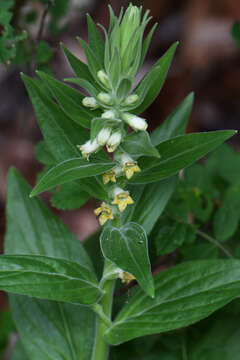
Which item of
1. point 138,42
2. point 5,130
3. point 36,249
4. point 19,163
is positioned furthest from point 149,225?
point 5,130

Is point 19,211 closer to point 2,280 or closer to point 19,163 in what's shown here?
point 2,280

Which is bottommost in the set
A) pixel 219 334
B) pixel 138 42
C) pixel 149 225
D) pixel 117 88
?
pixel 219 334

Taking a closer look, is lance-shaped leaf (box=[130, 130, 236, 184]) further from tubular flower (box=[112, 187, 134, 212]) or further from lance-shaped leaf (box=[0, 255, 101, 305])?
lance-shaped leaf (box=[0, 255, 101, 305])

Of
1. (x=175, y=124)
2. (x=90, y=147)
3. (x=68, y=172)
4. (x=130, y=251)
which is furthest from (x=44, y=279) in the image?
(x=175, y=124)

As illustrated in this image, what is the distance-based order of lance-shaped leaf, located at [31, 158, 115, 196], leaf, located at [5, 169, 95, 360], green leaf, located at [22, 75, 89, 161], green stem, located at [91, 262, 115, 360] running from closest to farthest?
lance-shaped leaf, located at [31, 158, 115, 196]
green leaf, located at [22, 75, 89, 161]
green stem, located at [91, 262, 115, 360]
leaf, located at [5, 169, 95, 360]

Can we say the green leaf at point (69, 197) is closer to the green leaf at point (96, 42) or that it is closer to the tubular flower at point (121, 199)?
the tubular flower at point (121, 199)

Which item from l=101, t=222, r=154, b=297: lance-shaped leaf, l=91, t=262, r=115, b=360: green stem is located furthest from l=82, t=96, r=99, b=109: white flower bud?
l=91, t=262, r=115, b=360: green stem
